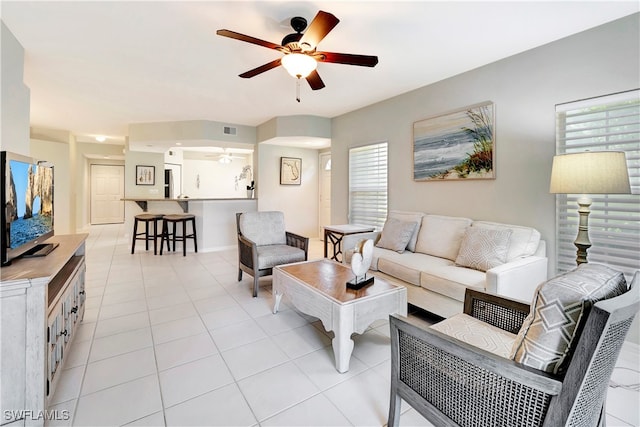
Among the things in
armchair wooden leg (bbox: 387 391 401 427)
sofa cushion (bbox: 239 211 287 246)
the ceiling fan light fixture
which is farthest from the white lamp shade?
sofa cushion (bbox: 239 211 287 246)

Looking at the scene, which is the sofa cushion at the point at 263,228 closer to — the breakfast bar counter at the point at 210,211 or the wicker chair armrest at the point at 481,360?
the breakfast bar counter at the point at 210,211

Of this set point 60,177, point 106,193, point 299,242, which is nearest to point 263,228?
point 299,242

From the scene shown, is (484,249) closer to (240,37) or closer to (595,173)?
(595,173)

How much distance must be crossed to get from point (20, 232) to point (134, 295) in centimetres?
182

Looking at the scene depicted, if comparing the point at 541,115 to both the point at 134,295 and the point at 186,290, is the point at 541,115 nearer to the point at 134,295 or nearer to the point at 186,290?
the point at 186,290

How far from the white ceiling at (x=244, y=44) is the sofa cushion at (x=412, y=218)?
1.61 m

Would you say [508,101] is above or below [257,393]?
above

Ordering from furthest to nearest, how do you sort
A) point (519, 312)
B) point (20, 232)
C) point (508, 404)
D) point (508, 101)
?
point (508, 101) < point (20, 232) < point (519, 312) < point (508, 404)

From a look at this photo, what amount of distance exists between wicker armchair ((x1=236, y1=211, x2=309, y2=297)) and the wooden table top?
0.53 meters

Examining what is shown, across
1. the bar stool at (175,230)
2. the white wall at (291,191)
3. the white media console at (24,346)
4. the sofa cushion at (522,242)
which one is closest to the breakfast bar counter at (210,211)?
the bar stool at (175,230)

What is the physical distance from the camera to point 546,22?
7.65 ft

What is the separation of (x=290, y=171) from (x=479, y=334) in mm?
5488

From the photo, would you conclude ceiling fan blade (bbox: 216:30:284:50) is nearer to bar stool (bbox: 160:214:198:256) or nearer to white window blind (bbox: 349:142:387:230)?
white window blind (bbox: 349:142:387:230)

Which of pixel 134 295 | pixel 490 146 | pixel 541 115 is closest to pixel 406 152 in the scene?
pixel 490 146
